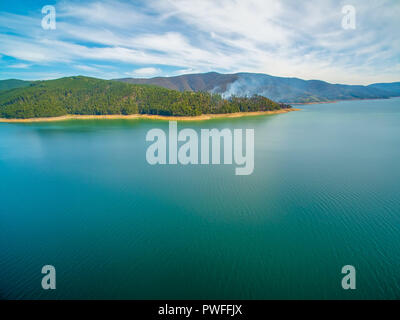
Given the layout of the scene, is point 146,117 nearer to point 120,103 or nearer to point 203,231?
point 120,103

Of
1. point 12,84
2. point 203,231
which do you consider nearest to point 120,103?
point 203,231

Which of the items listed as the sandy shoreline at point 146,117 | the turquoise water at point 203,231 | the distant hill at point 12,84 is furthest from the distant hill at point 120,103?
the distant hill at point 12,84

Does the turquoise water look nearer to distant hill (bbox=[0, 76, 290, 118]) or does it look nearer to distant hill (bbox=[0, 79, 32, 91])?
distant hill (bbox=[0, 76, 290, 118])

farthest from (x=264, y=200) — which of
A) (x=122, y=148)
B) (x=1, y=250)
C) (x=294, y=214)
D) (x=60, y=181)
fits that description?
(x=122, y=148)

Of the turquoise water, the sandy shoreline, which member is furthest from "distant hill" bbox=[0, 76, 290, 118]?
the turquoise water

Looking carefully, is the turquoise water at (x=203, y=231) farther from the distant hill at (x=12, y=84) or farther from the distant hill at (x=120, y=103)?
the distant hill at (x=12, y=84)
